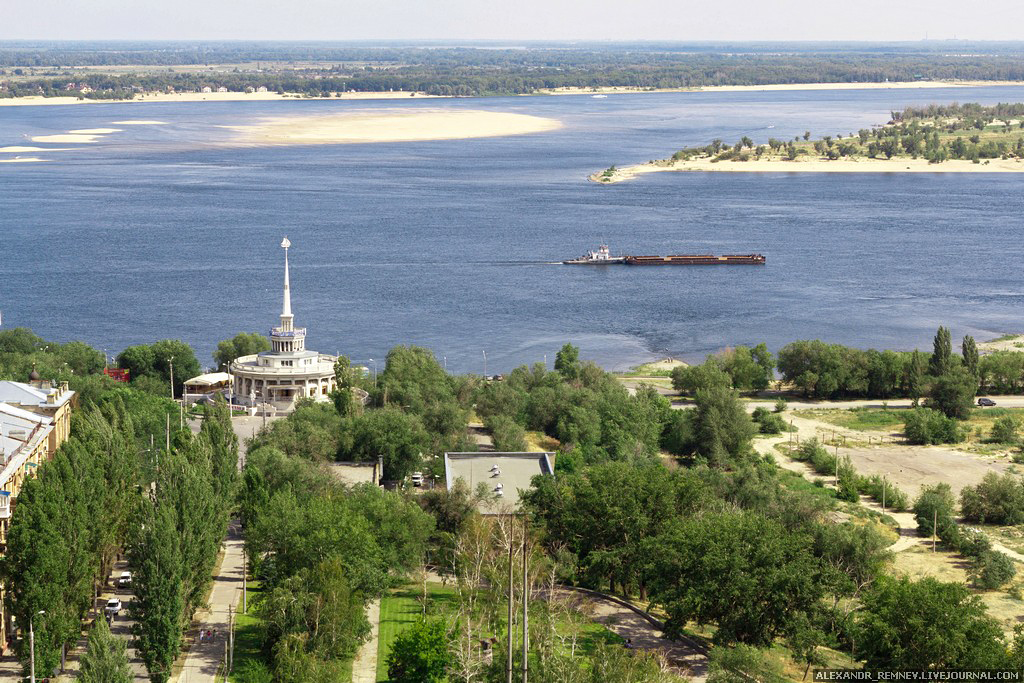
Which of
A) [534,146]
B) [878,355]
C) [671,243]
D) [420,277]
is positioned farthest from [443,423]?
[534,146]

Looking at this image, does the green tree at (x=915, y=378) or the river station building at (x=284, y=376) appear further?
the green tree at (x=915, y=378)

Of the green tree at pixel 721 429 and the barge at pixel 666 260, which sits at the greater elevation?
the green tree at pixel 721 429

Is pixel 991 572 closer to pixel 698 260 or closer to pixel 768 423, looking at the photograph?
pixel 768 423

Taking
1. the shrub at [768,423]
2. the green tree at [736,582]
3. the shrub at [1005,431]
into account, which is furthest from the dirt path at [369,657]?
the shrub at [1005,431]

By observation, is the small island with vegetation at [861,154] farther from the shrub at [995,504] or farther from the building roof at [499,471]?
the building roof at [499,471]

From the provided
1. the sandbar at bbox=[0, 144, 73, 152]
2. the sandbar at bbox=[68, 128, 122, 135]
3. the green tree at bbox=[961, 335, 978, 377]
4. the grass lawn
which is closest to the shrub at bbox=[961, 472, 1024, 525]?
the green tree at bbox=[961, 335, 978, 377]
